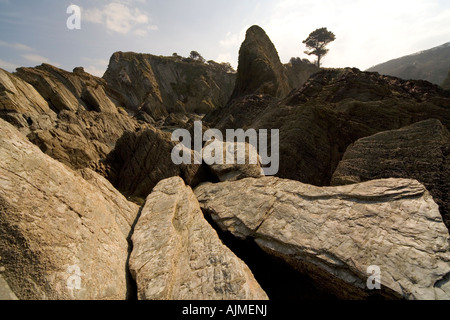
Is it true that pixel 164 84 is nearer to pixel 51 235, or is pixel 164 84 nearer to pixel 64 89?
pixel 64 89

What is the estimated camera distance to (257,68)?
48.7 m

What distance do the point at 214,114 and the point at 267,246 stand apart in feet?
135

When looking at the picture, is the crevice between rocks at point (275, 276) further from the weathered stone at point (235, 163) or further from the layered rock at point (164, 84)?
the layered rock at point (164, 84)

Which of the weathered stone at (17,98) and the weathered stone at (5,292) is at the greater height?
the weathered stone at (17,98)

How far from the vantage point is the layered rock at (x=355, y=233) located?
191 inches

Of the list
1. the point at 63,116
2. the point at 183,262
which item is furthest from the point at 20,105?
the point at 183,262

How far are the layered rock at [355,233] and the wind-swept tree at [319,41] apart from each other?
91.1m

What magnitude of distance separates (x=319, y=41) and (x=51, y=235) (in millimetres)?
98590

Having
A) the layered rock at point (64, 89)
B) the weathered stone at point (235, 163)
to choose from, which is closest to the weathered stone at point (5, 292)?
the weathered stone at point (235, 163)

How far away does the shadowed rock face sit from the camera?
7.02 metres

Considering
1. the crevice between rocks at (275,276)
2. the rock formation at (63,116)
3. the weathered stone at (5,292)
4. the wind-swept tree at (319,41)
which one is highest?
the wind-swept tree at (319,41)

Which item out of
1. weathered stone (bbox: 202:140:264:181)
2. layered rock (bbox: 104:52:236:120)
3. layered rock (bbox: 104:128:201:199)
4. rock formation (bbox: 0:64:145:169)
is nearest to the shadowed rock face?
weathered stone (bbox: 202:140:264:181)
